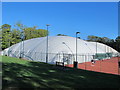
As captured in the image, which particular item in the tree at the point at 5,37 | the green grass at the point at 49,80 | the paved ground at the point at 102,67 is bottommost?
the paved ground at the point at 102,67

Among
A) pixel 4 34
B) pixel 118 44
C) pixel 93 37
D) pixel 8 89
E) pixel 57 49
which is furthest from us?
pixel 93 37

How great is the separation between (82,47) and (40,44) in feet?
44.5

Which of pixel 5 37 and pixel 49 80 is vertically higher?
pixel 5 37

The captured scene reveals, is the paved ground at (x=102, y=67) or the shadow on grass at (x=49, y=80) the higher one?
the shadow on grass at (x=49, y=80)

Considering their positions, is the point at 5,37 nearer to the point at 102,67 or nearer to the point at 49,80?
the point at 102,67

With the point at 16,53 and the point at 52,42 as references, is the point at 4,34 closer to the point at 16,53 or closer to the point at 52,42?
the point at 16,53

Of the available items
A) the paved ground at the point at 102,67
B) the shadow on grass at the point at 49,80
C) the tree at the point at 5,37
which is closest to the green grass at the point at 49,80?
the shadow on grass at the point at 49,80

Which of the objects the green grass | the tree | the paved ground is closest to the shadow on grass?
the green grass

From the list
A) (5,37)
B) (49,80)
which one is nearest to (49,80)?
(49,80)

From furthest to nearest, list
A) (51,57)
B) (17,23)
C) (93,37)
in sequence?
1. (93,37)
2. (17,23)
3. (51,57)

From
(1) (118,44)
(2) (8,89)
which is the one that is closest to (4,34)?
→ (2) (8,89)

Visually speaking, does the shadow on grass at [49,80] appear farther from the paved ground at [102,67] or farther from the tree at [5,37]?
the tree at [5,37]

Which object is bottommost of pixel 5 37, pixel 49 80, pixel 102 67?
pixel 102 67

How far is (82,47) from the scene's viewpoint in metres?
38.2
